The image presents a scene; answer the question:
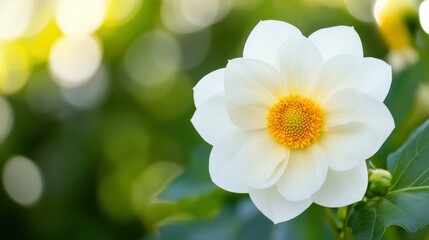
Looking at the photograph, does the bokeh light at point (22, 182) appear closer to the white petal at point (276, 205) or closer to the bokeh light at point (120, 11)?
the bokeh light at point (120, 11)

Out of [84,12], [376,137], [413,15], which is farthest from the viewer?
[84,12]

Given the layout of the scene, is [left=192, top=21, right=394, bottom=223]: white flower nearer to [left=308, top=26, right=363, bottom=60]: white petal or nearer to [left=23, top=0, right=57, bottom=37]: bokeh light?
[left=308, top=26, right=363, bottom=60]: white petal

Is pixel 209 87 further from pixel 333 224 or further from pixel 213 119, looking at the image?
pixel 333 224

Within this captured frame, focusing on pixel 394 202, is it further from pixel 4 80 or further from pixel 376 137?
pixel 4 80

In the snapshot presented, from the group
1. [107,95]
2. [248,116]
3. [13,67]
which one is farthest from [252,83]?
[13,67]

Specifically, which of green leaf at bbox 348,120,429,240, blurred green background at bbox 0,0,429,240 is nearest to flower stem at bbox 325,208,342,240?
green leaf at bbox 348,120,429,240

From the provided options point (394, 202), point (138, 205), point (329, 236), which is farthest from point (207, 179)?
point (138, 205)
